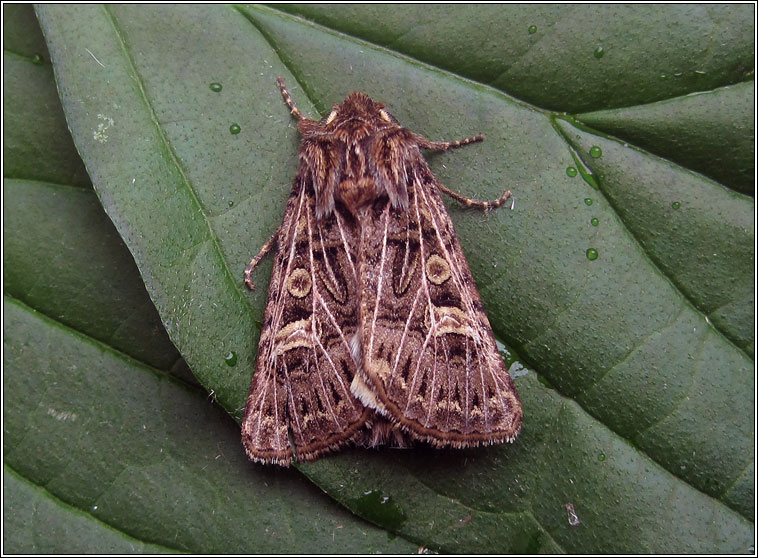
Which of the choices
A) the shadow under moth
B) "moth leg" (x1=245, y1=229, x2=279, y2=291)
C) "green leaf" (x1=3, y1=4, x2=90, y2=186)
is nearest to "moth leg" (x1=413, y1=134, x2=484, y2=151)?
the shadow under moth

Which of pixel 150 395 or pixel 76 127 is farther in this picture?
pixel 150 395

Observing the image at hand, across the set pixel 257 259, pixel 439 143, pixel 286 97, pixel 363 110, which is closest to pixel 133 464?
pixel 257 259

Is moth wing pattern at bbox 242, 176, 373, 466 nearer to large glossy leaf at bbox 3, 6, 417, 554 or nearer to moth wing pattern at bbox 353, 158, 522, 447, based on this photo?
moth wing pattern at bbox 353, 158, 522, 447

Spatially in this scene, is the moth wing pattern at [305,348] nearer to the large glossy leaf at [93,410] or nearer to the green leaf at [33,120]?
the large glossy leaf at [93,410]

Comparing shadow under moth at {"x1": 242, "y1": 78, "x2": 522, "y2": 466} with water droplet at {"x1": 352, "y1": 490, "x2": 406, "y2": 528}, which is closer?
shadow under moth at {"x1": 242, "y1": 78, "x2": 522, "y2": 466}

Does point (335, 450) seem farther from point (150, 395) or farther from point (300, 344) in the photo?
point (150, 395)

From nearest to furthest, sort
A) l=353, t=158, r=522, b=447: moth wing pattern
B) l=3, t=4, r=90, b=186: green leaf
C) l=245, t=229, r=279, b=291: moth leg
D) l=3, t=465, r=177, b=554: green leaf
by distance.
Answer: l=353, t=158, r=522, b=447: moth wing pattern < l=245, t=229, r=279, b=291: moth leg < l=3, t=465, r=177, b=554: green leaf < l=3, t=4, r=90, b=186: green leaf

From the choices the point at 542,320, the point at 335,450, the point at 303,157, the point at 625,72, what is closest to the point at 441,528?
the point at 335,450

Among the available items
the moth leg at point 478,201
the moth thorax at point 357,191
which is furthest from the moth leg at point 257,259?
the moth leg at point 478,201
